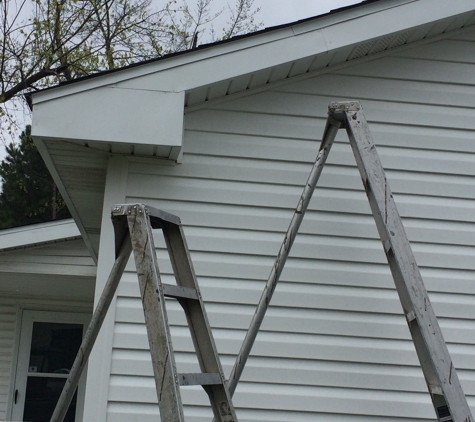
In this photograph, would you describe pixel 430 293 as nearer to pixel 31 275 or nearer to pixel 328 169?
pixel 328 169

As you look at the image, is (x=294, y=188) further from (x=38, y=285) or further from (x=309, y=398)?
(x=38, y=285)

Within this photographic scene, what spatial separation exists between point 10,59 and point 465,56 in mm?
13959

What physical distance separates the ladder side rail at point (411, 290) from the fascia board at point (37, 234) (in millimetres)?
4737

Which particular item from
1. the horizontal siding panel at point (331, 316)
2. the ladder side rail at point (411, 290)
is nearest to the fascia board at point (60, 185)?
the horizontal siding panel at point (331, 316)

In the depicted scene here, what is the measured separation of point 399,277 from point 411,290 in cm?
12

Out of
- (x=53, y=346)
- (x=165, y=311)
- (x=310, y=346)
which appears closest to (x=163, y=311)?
(x=165, y=311)

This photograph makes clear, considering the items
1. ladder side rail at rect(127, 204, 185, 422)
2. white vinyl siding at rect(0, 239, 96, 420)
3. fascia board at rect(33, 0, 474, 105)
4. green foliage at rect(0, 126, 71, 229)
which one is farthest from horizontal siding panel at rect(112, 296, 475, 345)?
green foliage at rect(0, 126, 71, 229)

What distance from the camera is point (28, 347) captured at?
29.8 feet

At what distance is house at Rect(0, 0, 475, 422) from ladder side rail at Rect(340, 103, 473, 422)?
97 cm

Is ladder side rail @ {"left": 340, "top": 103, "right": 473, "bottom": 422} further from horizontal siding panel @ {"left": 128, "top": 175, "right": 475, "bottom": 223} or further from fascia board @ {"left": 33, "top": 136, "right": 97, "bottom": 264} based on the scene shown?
fascia board @ {"left": 33, "top": 136, "right": 97, "bottom": 264}

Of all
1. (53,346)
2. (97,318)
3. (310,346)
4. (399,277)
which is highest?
(53,346)

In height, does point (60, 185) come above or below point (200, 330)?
above

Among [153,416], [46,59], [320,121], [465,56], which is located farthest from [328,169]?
[46,59]

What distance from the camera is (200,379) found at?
2539 millimetres
